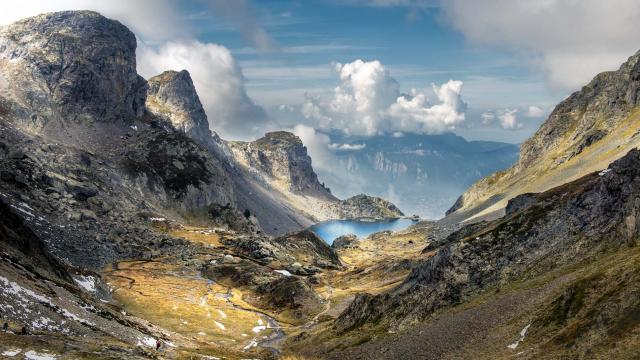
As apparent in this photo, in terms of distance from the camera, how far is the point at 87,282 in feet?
376

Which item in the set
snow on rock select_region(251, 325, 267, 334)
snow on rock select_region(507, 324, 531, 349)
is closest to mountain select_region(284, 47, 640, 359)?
snow on rock select_region(507, 324, 531, 349)

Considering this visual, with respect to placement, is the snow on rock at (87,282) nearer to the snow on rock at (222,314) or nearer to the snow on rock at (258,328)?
the snow on rock at (222,314)

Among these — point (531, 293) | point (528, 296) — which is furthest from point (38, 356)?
point (531, 293)

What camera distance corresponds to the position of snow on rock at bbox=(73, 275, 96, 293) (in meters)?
110

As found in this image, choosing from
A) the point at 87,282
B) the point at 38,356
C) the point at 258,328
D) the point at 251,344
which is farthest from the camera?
the point at 258,328

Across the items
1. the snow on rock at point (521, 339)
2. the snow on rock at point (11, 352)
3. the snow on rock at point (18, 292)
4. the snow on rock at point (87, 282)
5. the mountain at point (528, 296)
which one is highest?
the snow on rock at point (87, 282)

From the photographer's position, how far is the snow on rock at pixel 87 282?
11026 centimetres

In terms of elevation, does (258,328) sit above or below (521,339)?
above

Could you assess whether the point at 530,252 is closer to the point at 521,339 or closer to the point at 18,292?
the point at 521,339

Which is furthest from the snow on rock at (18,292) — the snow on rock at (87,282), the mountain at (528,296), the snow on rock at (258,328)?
the snow on rock at (258,328)

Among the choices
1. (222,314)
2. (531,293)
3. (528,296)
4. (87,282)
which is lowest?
(528,296)

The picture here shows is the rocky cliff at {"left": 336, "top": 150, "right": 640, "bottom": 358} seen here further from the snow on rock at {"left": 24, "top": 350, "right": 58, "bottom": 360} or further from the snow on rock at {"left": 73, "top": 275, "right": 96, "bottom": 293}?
the snow on rock at {"left": 73, "top": 275, "right": 96, "bottom": 293}

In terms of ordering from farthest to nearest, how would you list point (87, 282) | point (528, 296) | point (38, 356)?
point (87, 282) → point (528, 296) → point (38, 356)

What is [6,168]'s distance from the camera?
6791 inches
